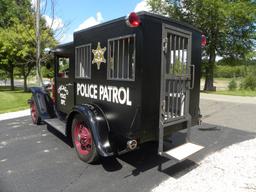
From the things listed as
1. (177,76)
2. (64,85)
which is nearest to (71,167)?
(64,85)

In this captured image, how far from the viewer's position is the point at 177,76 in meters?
3.72

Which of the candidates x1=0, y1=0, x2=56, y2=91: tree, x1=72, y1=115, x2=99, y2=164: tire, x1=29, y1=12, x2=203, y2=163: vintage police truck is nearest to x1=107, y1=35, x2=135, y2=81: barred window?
x1=29, y1=12, x2=203, y2=163: vintage police truck

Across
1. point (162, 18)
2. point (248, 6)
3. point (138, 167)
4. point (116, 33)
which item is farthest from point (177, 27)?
point (248, 6)

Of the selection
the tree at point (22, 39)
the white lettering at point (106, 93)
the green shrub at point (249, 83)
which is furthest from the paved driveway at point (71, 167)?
the green shrub at point (249, 83)

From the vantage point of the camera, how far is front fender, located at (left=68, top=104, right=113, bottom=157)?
131 inches

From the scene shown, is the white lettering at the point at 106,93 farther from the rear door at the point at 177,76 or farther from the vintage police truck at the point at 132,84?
the rear door at the point at 177,76

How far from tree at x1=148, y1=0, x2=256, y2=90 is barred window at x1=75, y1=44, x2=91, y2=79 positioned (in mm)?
15509

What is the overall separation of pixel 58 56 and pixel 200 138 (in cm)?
396

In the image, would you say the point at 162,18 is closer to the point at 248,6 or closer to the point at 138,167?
the point at 138,167

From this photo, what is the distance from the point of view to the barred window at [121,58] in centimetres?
317

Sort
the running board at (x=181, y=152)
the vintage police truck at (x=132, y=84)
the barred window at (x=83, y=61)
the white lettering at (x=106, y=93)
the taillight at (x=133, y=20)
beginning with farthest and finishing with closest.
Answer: the barred window at (x=83, y=61)
the running board at (x=181, y=152)
the white lettering at (x=106, y=93)
the vintage police truck at (x=132, y=84)
the taillight at (x=133, y=20)

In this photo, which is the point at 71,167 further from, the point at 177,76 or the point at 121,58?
the point at 177,76

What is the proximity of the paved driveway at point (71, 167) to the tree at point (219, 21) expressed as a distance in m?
14.8

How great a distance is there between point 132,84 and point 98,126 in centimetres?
91
